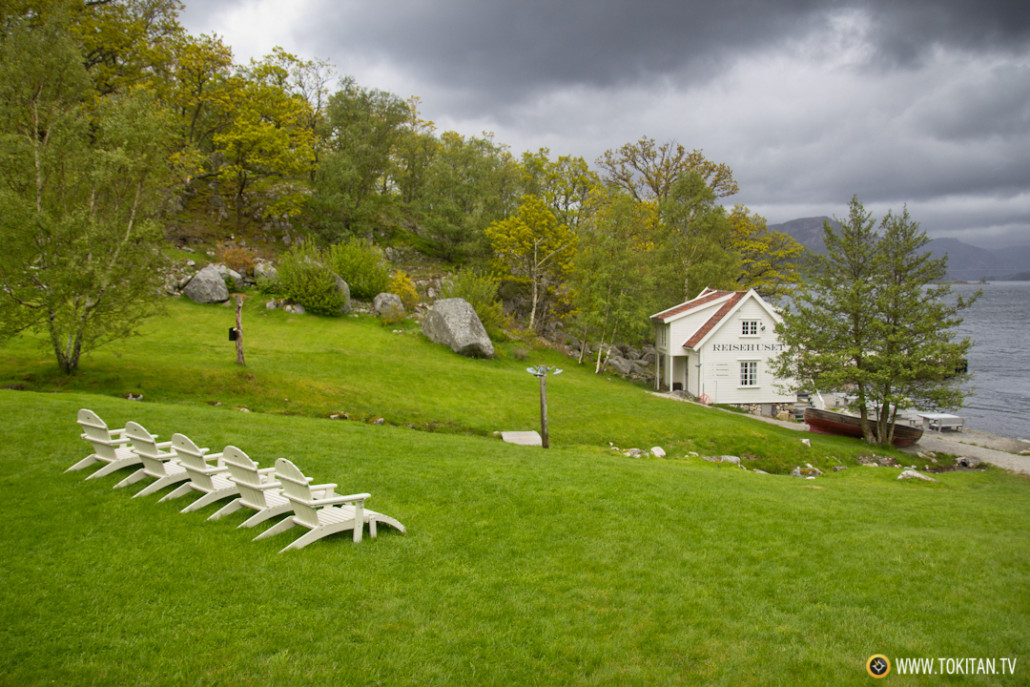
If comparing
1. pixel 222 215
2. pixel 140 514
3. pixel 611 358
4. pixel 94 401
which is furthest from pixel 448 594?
pixel 222 215

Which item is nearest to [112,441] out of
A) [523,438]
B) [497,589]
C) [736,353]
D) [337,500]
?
[337,500]

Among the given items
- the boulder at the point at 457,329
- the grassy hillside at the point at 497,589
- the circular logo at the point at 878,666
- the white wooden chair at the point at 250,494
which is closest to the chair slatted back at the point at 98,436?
the grassy hillside at the point at 497,589

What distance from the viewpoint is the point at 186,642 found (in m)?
5.24

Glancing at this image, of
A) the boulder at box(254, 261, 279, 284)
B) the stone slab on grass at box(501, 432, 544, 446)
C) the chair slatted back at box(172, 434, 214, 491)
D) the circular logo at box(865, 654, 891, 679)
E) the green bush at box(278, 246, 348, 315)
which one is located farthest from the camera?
the boulder at box(254, 261, 279, 284)

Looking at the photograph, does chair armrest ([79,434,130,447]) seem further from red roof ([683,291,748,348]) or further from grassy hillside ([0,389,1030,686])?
red roof ([683,291,748,348])

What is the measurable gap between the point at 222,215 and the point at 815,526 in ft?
164

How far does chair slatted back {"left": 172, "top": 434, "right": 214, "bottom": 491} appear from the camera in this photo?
867 cm

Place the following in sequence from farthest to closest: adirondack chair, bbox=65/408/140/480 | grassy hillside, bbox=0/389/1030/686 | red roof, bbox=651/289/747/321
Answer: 1. red roof, bbox=651/289/747/321
2. adirondack chair, bbox=65/408/140/480
3. grassy hillside, bbox=0/389/1030/686

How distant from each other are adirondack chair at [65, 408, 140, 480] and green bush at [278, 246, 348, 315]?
89.1ft

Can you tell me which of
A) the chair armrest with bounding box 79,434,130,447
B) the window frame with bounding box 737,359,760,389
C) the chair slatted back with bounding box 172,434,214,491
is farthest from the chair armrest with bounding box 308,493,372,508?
the window frame with bounding box 737,359,760,389

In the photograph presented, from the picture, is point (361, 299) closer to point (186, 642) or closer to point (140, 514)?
point (140, 514)

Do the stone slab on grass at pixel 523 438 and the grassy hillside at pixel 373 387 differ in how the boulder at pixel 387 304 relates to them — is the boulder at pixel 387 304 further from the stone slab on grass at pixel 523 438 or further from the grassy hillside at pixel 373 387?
the stone slab on grass at pixel 523 438

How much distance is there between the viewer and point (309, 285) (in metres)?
36.9

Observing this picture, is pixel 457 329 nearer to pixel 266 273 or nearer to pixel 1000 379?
pixel 266 273
